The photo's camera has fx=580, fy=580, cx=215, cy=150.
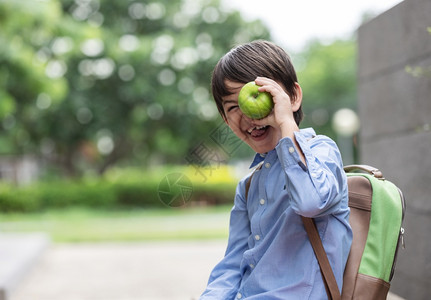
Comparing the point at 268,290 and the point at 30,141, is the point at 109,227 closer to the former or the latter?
the point at 30,141

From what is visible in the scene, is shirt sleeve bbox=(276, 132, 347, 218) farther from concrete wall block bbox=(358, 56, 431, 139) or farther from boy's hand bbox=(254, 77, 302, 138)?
concrete wall block bbox=(358, 56, 431, 139)

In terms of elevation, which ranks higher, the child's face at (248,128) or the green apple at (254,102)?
the green apple at (254,102)

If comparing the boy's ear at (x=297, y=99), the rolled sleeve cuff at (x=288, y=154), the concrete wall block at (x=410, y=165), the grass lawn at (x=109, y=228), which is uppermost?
the boy's ear at (x=297, y=99)

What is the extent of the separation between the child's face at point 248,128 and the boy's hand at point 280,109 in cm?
14

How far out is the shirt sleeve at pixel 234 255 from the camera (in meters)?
2.09

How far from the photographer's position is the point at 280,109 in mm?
1776

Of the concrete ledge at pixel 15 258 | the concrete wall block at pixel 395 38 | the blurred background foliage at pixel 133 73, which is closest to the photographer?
the concrete wall block at pixel 395 38

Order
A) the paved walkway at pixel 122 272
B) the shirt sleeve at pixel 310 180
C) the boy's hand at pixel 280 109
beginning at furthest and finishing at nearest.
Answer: the paved walkway at pixel 122 272 → the boy's hand at pixel 280 109 → the shirt sleeve at pixel 310 180

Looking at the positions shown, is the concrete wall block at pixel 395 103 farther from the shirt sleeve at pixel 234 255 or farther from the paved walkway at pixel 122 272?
the shirt sleeve at pixel 234 255

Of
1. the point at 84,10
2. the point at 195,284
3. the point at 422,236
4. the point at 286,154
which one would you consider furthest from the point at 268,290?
the point at 84,10

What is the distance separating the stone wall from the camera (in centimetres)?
355

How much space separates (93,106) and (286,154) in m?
23.1

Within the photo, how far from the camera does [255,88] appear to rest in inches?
70.9

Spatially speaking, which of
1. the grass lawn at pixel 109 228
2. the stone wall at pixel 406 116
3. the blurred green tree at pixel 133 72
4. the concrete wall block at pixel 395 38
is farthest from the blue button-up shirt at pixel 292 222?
the blurred green tree at pixel 133 72
